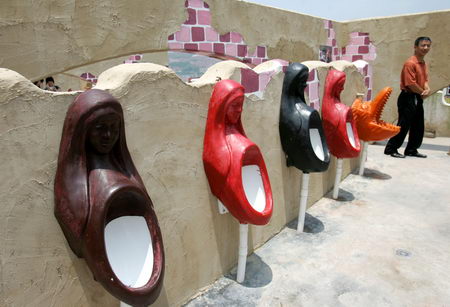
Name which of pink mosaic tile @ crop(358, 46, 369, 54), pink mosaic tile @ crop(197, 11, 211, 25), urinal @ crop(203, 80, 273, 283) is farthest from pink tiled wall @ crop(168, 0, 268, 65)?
urinal @ crop(203, 80, 273, 283)

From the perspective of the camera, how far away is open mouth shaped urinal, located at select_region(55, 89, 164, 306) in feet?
4.61

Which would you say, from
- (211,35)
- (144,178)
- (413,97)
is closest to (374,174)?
(413,97)

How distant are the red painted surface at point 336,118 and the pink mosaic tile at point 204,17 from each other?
2063 millimetres

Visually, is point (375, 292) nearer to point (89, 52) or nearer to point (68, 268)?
point (68, 268)

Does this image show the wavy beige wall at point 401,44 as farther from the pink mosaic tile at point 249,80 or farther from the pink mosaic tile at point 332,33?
the pink mosaic tile at point 249,80

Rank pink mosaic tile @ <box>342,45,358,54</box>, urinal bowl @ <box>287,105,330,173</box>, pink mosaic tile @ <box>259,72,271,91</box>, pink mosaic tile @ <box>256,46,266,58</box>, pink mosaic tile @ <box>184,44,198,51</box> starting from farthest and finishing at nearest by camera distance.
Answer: pink mosaic tile @ <box>342,45,358,54</box>, pink mosaic tile @ <box>256,46,266,58</box>, pink mosaic tile @ <box>184,44,198,51</box>, urinal bowl @ <box>287,105,330,173</box>, pink mosaic tile @ <box>259,72,271,91</box>

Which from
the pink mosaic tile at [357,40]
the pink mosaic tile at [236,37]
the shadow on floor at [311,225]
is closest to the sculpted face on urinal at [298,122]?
the shadow on floor at [311,225]

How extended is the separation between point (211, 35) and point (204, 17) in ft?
0.85

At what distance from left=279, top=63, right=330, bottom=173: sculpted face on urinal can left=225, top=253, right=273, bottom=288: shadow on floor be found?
0.81 meters

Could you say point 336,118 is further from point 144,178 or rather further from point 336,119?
point 144,178

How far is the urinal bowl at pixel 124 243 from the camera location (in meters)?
1.40

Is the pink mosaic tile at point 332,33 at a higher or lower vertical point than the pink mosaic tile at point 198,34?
higher

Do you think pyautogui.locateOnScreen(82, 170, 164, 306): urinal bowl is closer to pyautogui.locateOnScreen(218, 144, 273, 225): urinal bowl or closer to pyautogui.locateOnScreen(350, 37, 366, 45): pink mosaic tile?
pyautogui.locateOnScreen(218, 144, 273, 225): urinal bowl

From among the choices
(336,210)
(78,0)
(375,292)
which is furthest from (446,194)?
(78,0)
